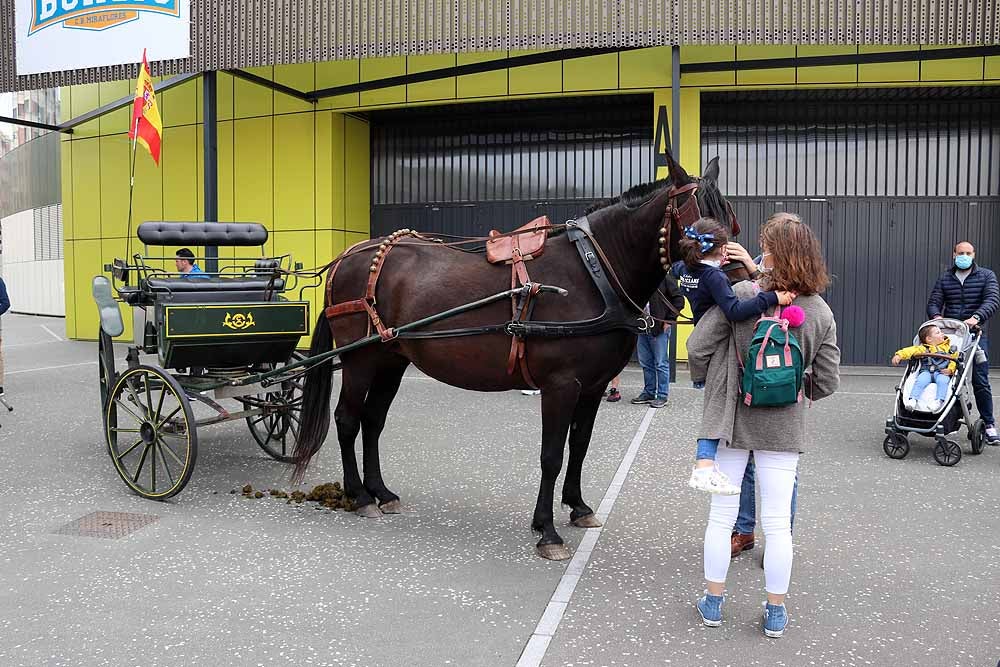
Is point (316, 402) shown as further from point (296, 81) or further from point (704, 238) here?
point (296, 81)

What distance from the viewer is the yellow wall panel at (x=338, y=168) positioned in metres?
14.2

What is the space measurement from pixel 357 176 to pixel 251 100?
7.69ft

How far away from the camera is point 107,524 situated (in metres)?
5.16

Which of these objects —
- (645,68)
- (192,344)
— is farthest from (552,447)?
(645,68)

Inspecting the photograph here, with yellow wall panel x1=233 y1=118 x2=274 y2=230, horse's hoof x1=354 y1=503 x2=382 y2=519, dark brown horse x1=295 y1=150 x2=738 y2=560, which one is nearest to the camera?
dark brown horse x1=295 y1=150 x2=738 y2=560

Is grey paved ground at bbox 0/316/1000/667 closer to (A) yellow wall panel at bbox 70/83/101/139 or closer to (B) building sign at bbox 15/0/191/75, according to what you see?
(B) building sign at bbox 15/0/191/75

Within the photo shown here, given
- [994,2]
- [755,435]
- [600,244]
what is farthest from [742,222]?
[755,435]

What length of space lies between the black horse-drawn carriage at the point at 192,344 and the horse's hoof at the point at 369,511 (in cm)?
88

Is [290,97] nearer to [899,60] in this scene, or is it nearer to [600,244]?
[899,60]

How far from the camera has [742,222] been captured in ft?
42.8

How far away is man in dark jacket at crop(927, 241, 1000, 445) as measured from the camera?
7.54m

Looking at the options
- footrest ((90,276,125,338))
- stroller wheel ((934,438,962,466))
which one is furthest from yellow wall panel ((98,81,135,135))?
stroller wheel ((934,438,962,466))

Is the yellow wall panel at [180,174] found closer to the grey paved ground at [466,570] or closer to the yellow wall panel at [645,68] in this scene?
the yellow wall panel at [645,68]

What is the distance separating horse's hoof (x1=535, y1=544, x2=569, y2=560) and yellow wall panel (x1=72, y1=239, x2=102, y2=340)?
14.9 m
